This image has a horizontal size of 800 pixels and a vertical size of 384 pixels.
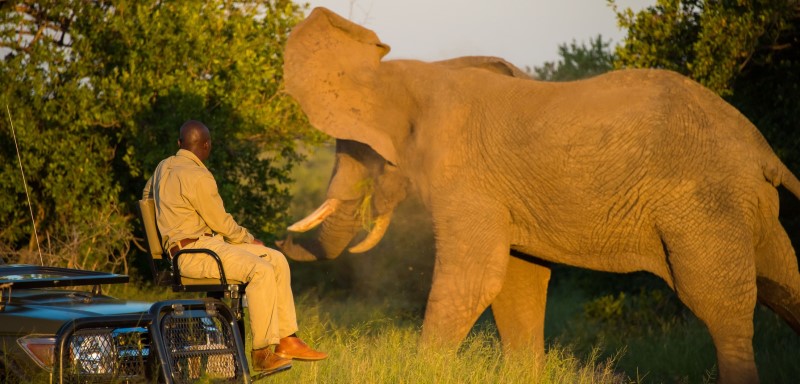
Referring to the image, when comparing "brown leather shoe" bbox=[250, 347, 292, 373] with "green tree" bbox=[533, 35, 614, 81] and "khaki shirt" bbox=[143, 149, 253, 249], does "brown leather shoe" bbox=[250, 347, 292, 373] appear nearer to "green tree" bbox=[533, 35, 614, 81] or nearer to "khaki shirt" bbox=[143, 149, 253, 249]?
"khaki shirt" bbox=[143, 149, 253, 249]

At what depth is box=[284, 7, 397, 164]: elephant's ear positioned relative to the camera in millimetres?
10602

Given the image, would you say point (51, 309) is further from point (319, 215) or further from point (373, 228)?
point (373, 228)

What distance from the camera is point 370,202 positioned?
1073 centimetres

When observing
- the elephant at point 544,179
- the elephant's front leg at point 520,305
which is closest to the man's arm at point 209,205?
the elephant at point 544,179

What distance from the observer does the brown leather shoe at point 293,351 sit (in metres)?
6.62

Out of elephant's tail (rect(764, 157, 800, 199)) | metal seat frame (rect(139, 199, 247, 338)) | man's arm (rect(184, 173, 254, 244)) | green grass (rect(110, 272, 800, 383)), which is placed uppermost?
elephant's tail (rect(764, 157, 800, 199))

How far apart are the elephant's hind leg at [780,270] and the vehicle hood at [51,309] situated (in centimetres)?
526

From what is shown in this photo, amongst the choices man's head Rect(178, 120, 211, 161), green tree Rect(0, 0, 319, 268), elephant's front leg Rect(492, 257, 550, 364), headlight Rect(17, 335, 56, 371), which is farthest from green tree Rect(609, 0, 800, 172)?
headlight Rect(17, 335, 56, 371)

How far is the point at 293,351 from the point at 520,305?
4.39 m

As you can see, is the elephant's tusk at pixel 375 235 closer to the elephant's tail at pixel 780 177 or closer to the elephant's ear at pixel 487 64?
the elephant's ear at pixel 487 64

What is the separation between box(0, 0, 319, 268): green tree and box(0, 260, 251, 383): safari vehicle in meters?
5.72

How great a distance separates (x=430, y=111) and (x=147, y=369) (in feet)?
15.4

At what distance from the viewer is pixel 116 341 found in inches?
236

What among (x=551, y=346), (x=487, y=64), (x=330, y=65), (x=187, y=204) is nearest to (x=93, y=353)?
(x=187, y=204)
